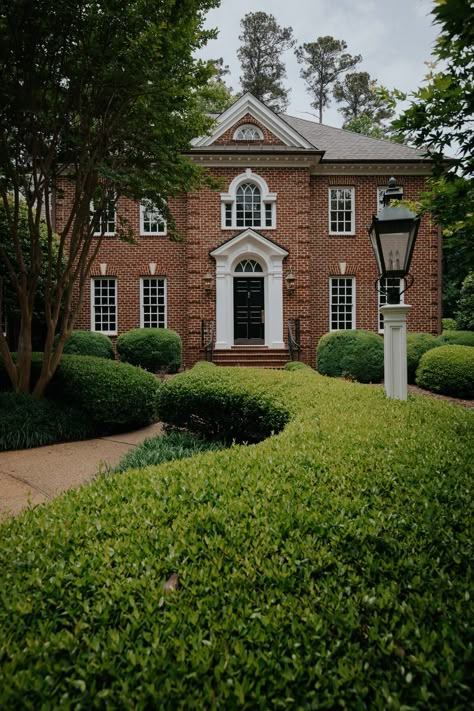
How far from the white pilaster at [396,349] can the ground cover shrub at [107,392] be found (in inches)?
143

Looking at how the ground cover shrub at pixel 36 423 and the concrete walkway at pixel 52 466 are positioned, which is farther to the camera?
the ground cover shrub at pixel 36 423

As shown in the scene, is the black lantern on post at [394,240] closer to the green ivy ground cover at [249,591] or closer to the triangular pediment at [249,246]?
the green ivy ground cover at [249,591]

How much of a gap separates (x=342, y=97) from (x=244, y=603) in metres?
38.1

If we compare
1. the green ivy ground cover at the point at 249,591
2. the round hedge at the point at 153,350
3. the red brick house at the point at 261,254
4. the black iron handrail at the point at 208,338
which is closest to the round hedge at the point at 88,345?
the round hedge at the point at 153,350

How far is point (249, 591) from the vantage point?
4.89 feet

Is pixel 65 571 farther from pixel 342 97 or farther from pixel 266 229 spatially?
pixel 342 97

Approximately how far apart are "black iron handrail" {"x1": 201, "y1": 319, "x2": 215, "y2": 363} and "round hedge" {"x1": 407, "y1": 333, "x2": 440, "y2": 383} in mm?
6441

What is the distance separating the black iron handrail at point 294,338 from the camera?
1445 cm

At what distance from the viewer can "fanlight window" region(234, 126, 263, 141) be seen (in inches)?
594

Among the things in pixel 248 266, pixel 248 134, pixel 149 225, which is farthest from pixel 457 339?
pixel 149 225

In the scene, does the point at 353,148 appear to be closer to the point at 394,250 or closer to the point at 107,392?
the point at 394,250

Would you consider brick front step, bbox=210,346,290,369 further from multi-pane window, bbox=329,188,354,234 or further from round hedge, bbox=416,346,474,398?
multi-pane window, bbox=329,188,354,234

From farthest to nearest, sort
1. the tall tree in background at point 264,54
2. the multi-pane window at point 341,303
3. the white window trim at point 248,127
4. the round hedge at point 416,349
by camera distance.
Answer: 1. the tall tree in background at point 264,54
2. the multi-pane window at point 341,303
3. the white window trim at point 248,127
4. the round hedge at point 416,349

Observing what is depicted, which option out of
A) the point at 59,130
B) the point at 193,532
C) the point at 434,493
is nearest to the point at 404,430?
the point at 434,493
